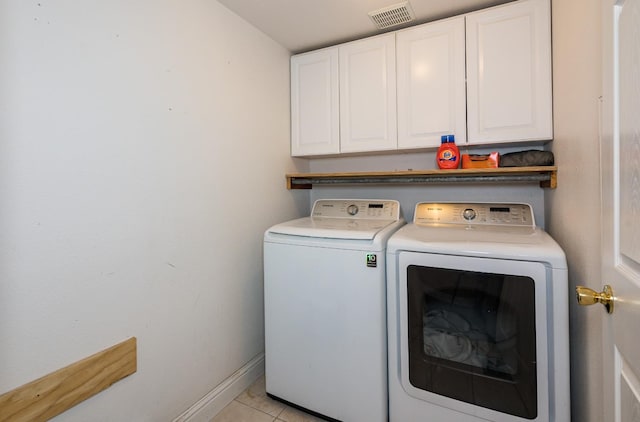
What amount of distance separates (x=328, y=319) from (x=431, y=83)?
4.89ft

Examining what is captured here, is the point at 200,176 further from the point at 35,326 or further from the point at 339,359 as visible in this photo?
the point at 339,359

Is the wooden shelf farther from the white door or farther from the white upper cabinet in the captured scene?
the white door

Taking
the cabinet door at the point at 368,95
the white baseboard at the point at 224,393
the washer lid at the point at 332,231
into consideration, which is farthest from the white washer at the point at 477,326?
the white baseboard at the point at 224,393

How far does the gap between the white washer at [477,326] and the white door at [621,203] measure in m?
0.44

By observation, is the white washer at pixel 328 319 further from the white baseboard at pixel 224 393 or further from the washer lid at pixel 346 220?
the white baseboard at pixel 224 393

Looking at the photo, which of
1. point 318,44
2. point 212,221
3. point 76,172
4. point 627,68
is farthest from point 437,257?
point 318,44

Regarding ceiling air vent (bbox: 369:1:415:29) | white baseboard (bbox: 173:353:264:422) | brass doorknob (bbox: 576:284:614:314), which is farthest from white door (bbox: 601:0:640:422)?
white baseboard (bbox: 173:353:264:422)

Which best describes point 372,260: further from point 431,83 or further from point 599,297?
point 431,83

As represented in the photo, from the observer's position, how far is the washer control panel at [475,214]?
164cm

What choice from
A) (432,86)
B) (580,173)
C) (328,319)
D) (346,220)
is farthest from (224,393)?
(432,86)

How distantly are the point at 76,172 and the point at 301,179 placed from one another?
4.81 ft

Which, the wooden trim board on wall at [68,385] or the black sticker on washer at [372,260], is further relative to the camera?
the black sticker on washer at [372,260]

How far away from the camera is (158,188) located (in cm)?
133

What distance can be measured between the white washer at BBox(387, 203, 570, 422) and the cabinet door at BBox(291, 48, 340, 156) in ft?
3.19
